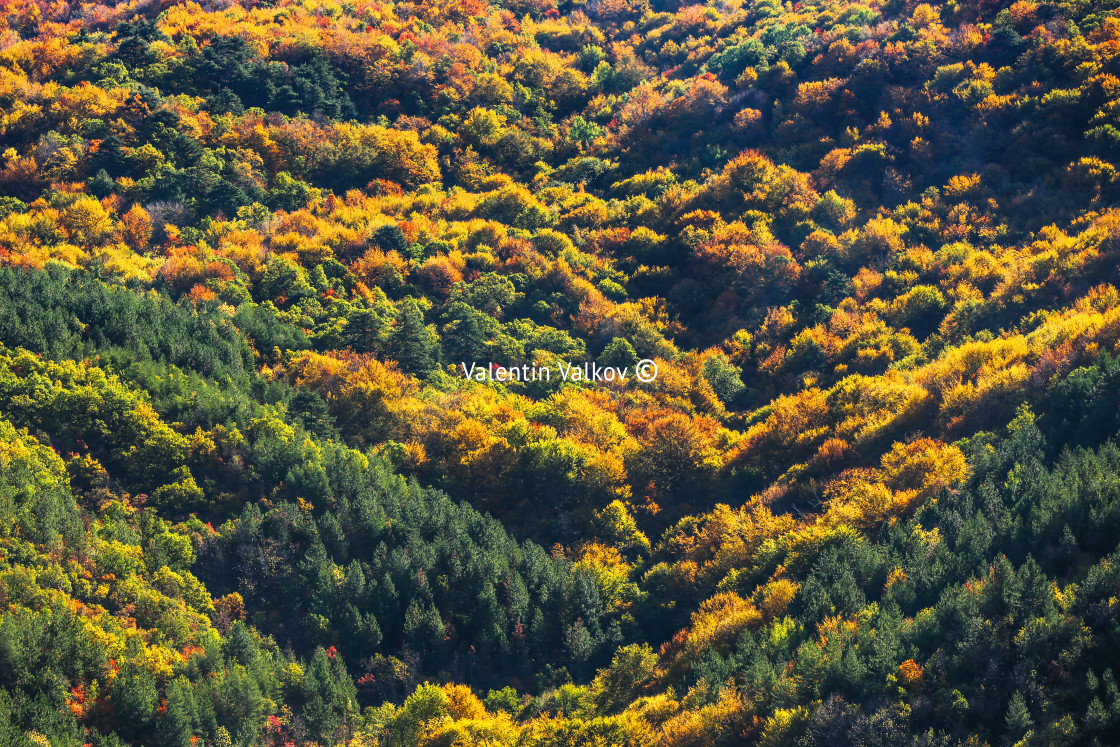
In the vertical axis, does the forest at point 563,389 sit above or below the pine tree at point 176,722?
above

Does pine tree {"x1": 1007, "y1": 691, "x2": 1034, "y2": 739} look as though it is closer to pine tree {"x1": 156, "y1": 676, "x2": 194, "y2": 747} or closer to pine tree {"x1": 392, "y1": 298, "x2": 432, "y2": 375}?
pine tree {"x1": 156, "y1": 676, "x2": 194, "y2": 747}

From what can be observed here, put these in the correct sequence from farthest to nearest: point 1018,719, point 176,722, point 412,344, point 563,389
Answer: point 563,389
point 412,344
point 176,722
point 1018,719

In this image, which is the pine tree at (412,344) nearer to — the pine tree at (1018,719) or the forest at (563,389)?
the forest at (563,389)

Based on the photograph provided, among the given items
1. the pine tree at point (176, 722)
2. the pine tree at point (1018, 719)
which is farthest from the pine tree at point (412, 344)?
the pine tree at point (1018, 719)

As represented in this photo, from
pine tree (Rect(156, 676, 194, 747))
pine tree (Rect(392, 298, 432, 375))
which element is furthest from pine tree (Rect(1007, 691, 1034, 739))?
pine tree (Rect(392, 298, 432, 375))

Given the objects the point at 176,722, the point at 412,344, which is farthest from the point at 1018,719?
the point at 412,344

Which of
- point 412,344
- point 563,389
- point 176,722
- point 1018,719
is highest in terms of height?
point 412,344

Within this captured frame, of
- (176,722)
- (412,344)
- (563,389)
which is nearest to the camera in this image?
(176,722)

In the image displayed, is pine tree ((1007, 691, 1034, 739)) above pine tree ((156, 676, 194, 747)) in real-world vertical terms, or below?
above

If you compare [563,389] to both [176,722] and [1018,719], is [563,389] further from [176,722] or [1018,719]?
[1018,719]
